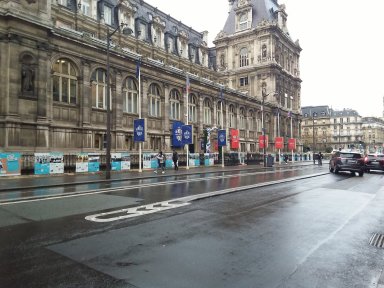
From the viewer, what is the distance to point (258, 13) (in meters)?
65.4

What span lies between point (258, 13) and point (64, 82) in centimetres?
5243

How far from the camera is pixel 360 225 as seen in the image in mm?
7312

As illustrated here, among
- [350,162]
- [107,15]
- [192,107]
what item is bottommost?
[350,162]

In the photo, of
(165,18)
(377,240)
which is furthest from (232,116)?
(377,240)

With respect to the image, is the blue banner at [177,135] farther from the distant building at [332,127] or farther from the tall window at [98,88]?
the distant building at [332,127]

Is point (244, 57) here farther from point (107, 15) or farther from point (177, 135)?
point (177, 135)

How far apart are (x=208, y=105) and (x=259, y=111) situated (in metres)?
16.4

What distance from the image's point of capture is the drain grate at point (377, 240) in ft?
19.3

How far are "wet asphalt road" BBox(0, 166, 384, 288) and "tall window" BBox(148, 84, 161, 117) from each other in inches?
981

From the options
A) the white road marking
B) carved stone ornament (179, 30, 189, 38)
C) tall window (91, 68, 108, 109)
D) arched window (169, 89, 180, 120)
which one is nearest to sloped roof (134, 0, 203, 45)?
carved stone ornament (179, 30, 189, 38)

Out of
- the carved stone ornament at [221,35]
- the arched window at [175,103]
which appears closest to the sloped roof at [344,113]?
the carved stone ornament at [221,35]

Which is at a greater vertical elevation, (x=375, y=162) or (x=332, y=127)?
(x=332, y=127)

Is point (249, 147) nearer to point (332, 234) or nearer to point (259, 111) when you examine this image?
point (259, 111)

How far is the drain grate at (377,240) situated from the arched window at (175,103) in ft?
102
